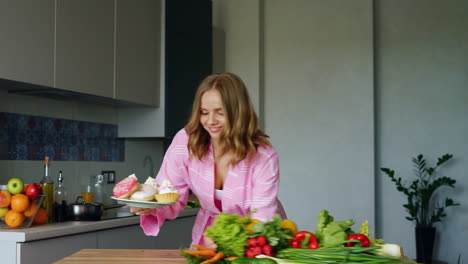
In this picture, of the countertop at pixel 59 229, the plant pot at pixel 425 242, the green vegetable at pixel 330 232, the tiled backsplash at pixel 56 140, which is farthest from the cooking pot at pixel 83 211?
the plant pot at pixel 425 242

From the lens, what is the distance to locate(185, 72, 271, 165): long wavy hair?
2.06m

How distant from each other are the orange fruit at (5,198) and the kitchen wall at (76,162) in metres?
0.54

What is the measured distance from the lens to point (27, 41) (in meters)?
→ 2.75

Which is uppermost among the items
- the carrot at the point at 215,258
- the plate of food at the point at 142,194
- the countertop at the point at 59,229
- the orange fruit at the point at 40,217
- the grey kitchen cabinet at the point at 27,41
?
the grey kitchen cabinet at the point at 27,41

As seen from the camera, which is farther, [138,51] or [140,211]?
[138,51]

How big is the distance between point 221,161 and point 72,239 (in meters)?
0.92

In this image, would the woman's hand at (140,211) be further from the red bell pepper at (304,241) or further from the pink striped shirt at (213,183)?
the red bell pepper at (304,241)

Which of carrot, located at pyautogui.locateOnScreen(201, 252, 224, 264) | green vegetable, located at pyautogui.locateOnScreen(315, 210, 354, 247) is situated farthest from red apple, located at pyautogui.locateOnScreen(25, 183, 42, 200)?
green vegetable, located at pyautogui.locateOnScreen(315, 210, 354, 247)

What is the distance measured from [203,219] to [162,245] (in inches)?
50.5

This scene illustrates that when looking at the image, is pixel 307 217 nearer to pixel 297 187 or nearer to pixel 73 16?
pixel 297 187

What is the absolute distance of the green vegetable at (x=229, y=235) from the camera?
1.41 meters

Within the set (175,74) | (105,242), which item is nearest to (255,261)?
Answer: (105,242)

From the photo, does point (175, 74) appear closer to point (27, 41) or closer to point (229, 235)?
point (27, 41)

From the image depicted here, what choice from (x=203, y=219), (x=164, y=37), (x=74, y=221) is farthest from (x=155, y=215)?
(x=164, y=37)
